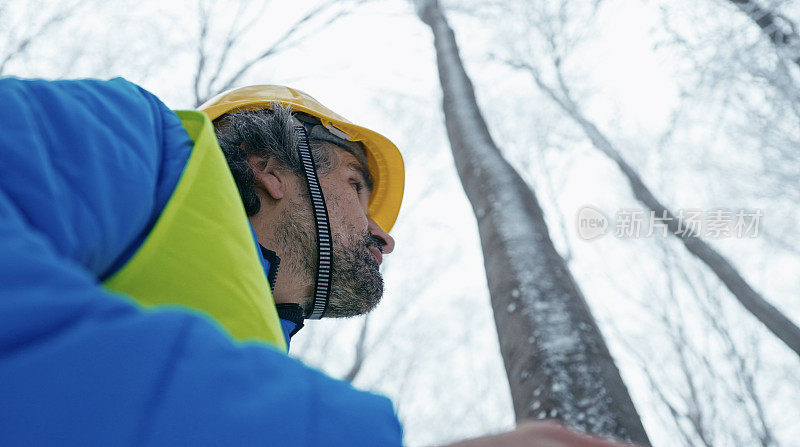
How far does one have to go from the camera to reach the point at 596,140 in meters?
7.36

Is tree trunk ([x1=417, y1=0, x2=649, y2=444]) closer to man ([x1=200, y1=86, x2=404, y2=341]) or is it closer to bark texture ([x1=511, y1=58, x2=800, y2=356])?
man ([x1=200, y1=86, x2=404, y2=341])

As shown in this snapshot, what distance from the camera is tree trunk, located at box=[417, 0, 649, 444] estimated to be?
3.52ft

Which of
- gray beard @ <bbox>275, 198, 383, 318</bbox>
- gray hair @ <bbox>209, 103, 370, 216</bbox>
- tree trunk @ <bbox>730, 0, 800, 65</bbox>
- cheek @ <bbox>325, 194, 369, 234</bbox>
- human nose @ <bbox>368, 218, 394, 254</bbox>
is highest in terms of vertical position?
tree trunk @ <bbox>730, 0, 800, 65</bbox>

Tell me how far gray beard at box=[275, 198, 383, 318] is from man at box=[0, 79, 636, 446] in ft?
2.08

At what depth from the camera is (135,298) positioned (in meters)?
0.74

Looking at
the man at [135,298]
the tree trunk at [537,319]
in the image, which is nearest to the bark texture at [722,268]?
the tree trunk at [537,319]

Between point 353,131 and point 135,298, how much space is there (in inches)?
60.5

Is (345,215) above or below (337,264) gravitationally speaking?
above

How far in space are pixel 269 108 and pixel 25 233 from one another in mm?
1502

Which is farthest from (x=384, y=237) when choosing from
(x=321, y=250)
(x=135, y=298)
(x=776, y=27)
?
(x=776, y=27)

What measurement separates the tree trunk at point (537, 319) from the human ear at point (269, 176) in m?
0.63

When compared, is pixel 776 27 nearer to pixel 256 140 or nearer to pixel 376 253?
pixel 376 253

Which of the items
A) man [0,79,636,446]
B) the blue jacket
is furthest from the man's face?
the blue jacket

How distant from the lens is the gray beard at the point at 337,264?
1658mm
